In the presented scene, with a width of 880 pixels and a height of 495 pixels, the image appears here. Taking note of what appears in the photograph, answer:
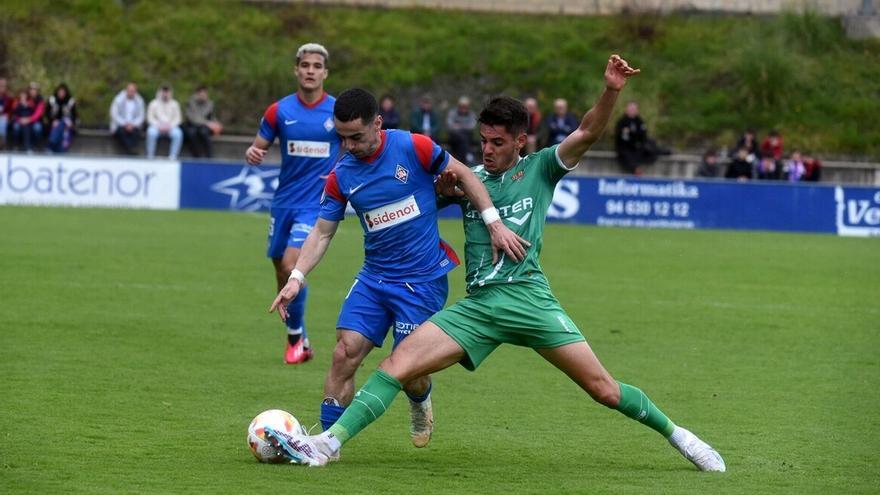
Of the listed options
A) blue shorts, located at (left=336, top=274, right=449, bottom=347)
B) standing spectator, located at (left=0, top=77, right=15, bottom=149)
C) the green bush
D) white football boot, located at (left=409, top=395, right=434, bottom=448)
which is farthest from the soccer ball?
the green bush

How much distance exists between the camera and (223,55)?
36719 mm

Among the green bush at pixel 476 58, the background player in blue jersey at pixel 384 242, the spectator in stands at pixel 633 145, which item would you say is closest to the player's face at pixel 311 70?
the background player in blue jersey at pixel 384 242

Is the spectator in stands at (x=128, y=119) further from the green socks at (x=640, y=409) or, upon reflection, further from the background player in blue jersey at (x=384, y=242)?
the green socks at (x=640, y=409)

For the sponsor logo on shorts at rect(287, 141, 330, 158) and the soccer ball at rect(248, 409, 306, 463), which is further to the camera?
the sponsor logo on shorts at rect(287, 141, 330, 158)

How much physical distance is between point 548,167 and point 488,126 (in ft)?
1.25

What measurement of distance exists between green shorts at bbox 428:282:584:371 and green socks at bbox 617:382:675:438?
37 cm

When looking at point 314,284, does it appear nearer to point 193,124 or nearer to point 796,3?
point 193,124

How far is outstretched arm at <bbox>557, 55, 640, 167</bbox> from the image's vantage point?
668 cm

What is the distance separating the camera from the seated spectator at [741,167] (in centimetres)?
2873

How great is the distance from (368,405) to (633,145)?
78.2ft

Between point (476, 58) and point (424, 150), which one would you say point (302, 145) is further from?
point (476, 58)

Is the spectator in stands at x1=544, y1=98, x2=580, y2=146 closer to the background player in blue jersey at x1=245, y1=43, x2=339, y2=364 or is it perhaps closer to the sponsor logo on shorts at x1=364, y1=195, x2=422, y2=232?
the background player in blue jersey at x1=245, y1=43, x2=339, y2=364

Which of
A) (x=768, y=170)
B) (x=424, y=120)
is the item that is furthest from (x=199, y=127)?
(x=768, y=170)

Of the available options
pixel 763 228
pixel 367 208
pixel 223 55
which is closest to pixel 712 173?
pixel 763 228
